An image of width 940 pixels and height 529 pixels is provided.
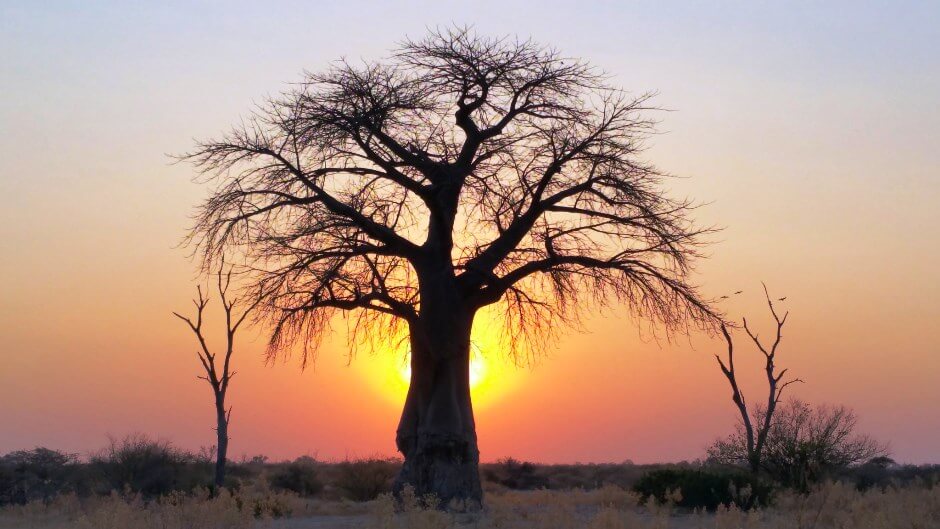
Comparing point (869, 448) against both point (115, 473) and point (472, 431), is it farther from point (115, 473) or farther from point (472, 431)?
point (115, 473)

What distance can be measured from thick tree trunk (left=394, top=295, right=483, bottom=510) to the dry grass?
0.95 m

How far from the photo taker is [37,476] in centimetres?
3017

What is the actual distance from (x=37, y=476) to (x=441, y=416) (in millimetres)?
16132

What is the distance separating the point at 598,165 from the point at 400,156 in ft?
11.5

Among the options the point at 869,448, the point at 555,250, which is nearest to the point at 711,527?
the point at 555,250

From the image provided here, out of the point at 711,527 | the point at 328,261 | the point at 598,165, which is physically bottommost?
the point at 711,527

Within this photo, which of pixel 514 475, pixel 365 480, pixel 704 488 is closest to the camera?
pixel 704 488

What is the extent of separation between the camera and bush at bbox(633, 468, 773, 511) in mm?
18234

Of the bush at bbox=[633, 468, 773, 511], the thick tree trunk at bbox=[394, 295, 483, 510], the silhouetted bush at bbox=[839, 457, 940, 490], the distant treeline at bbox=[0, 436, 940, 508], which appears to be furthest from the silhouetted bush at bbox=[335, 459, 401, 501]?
the silhouetted bush at bbox=[839, 457, 940, 490]

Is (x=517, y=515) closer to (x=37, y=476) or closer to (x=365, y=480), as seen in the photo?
(x=365, y=480)

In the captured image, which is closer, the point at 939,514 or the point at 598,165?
the point at 939,514

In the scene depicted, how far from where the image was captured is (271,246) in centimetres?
1895

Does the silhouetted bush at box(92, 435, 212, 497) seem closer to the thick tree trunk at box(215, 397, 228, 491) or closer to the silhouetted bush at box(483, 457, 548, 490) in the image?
the thick tree trunk at box(215, 397, 228, 491)

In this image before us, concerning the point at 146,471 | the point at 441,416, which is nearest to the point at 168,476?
the point at 146,471
